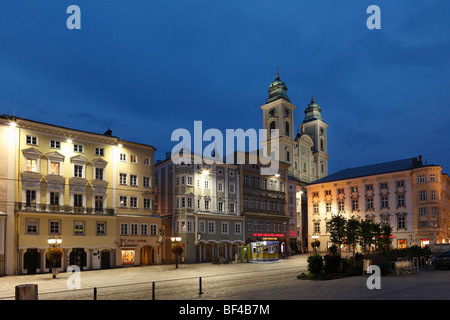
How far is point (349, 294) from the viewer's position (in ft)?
59.0

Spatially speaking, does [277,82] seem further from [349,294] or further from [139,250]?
[349,294]

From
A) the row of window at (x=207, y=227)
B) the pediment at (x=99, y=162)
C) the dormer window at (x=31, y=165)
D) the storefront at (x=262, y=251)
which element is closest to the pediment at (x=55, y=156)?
the dormer window at (x=31, y=165)

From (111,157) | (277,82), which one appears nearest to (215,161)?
(111,157)

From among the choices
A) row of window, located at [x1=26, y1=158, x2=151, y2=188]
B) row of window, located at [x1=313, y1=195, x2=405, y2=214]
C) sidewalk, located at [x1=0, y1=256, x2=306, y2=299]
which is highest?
row of window, located at [x1=26, y1=158, x2=151, y2=188]

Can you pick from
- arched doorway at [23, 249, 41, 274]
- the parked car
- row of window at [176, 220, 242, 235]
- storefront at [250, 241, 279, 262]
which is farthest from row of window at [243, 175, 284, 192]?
the parked car

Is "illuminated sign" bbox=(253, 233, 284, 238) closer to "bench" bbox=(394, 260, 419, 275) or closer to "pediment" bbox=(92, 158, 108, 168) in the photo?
"pediment" bbox=(92, 158, 108, 168)

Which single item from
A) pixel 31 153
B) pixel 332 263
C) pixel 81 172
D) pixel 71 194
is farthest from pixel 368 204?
pixel 31 153

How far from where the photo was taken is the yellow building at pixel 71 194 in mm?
39062

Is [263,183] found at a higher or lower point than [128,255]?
higher

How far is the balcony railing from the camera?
39.4 meters

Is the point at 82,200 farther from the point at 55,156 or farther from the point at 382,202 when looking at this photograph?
the point at 382,202

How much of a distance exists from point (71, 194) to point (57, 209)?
2121 millimetres

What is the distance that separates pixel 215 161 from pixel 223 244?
38.4 feet

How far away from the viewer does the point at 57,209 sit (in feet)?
137
